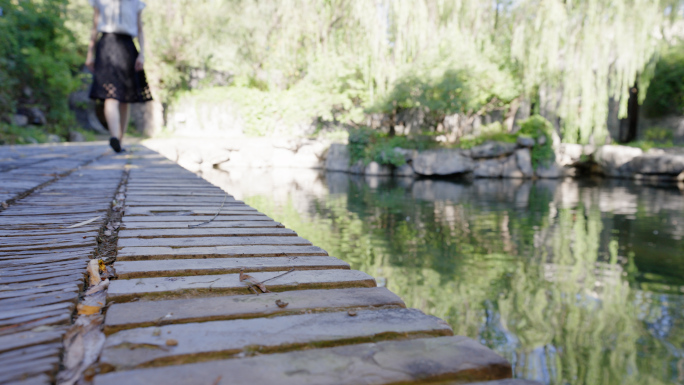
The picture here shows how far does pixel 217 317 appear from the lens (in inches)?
35.5

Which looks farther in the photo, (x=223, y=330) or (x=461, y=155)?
(x=461, y=155)

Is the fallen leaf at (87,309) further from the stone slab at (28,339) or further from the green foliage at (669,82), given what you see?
the green foliage at (669,82)

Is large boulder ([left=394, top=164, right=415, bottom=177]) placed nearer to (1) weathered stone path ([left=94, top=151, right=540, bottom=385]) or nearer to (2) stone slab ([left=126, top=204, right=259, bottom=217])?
(2) stone slab ([left=126, top=204, right=259, bottom=217])

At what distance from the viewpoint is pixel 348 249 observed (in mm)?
5547

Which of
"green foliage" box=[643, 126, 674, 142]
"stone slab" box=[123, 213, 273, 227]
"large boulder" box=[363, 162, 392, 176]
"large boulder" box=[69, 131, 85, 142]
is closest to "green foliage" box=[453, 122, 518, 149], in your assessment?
"large boulder" box=[363, 162, 392, 176]

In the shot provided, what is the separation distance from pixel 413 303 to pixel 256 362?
133 inches

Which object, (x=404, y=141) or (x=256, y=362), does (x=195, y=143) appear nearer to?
(x=404, y=141)

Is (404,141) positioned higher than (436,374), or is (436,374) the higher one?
(404,141)

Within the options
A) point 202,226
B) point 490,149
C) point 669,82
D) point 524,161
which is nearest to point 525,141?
point 524,161

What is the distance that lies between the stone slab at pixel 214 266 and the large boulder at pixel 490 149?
1541 centimetres

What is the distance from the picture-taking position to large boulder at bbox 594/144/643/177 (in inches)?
645

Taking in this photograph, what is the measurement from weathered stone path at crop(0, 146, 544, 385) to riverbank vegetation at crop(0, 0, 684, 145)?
43.7 ft

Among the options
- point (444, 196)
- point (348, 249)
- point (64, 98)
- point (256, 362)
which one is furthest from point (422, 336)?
point (64, 98)

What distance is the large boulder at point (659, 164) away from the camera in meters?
15.0
